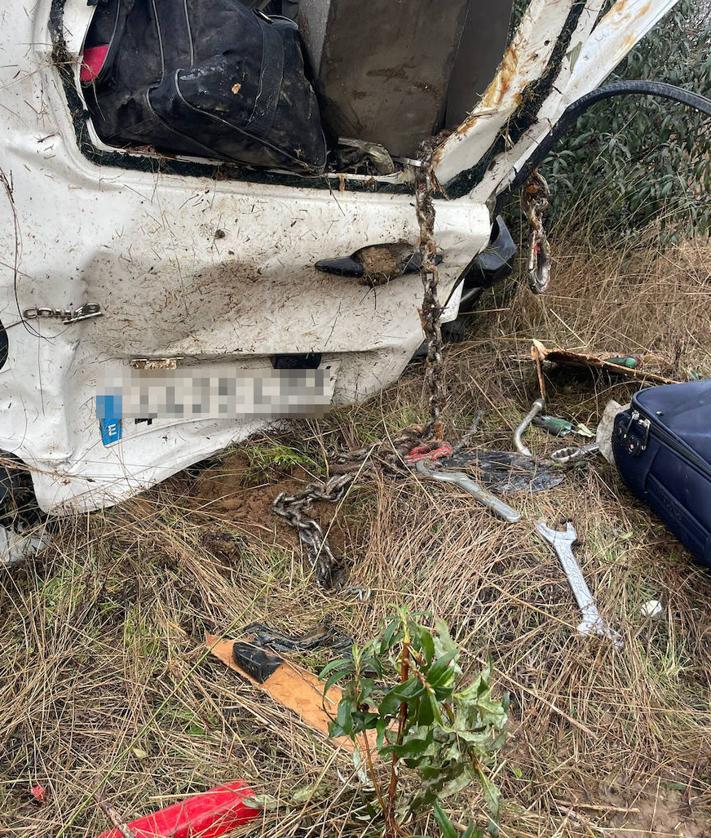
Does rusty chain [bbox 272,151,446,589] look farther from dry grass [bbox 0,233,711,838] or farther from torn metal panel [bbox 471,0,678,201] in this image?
torn metal panel [bbox 471,0,678,201]

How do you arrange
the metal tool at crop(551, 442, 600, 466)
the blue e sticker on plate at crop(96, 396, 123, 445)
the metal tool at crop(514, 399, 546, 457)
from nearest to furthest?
the blue e sticker on plate at crop(96, 396, 123, 445) → the metal tool at crop(551, 442, 600, 466) → the metal tool at crop(514, 399, 546, 457)

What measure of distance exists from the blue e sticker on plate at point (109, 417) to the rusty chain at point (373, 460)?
0.51m

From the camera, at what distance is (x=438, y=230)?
7.61ft

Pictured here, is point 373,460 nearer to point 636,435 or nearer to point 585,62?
point 636,435

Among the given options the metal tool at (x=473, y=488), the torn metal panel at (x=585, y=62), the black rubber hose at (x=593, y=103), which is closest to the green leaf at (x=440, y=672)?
the metal tool at (x=473, y=488)

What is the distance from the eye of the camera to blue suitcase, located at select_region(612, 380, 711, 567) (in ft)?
6.76

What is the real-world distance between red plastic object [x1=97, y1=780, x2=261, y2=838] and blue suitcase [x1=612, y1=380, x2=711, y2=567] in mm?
1324

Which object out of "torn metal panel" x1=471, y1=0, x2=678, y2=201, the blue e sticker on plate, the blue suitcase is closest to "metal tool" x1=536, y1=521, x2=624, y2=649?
the blue suitcase

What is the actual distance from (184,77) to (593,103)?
51.4 inches

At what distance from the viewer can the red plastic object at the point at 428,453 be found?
97.6 inches

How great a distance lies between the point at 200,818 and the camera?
4.92 ft

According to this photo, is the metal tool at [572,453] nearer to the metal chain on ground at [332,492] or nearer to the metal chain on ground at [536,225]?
the metal chain on ground at [332,492]

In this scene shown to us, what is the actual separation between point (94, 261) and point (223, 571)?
0.89m

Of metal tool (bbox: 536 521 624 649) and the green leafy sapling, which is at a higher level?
the green leafy sapling
